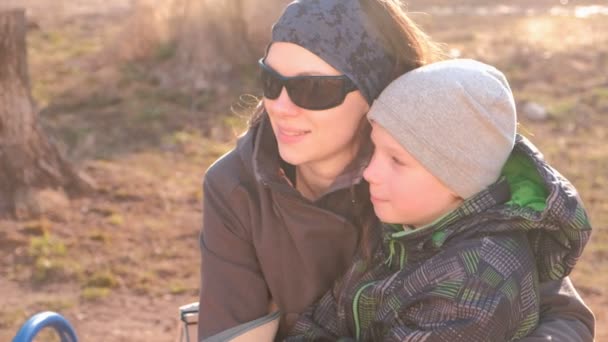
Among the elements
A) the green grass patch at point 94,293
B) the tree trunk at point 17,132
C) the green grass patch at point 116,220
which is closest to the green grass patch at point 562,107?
the green grass patch at point 116,220

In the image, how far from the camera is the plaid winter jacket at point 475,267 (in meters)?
2.48

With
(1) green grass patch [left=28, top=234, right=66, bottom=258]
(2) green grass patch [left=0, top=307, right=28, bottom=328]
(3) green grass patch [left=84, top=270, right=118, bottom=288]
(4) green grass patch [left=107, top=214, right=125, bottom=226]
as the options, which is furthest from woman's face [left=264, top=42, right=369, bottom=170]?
(4) green grass patch [left=107, top=214, right=125, bottom=226]

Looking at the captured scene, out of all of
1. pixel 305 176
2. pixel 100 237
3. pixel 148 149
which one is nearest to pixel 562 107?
pixel 148 149

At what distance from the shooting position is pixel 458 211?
105 inches

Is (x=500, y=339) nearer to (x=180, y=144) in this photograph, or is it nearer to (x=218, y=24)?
(x=180, y=144)

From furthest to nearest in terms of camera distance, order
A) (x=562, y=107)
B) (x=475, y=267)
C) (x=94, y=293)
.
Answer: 1. (x=562, y=107)
2. (x=94, y=293)
3. (x=475, y=267)

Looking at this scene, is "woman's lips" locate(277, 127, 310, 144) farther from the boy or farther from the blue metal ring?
the blue metal ring

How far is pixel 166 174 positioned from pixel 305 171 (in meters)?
3.92

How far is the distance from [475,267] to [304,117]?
2.12 feet

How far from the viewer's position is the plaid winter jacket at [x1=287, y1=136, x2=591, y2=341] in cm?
248

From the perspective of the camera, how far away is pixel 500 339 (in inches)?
98.7

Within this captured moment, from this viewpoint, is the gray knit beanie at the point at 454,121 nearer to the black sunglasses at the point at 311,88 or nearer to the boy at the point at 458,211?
the boy at the point at 458,211

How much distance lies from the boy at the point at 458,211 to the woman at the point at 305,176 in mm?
157

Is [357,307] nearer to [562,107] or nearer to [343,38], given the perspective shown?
[343,38]
